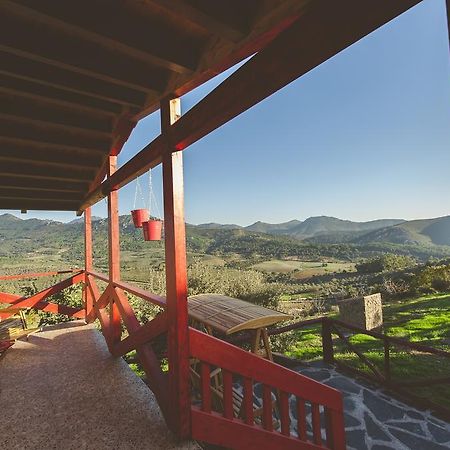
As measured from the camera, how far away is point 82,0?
177cm

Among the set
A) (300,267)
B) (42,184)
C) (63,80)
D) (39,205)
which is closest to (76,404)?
(63,80)

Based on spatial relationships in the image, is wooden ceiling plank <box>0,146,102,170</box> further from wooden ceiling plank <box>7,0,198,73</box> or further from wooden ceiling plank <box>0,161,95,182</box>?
wooden ceiling plank <box>7,0,198,73</box>

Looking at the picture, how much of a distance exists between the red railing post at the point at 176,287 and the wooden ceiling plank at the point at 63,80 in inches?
27.1

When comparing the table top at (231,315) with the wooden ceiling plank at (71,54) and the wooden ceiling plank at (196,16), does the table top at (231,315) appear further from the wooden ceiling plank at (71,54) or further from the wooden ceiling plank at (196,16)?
the wooden ceiling plank at (196,16)

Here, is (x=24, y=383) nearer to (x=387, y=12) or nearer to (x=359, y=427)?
(x=359, y=427)

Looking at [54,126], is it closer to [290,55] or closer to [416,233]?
[290,55]

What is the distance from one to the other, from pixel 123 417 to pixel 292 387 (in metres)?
1.53

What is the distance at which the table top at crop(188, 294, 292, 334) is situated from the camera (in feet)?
10.4

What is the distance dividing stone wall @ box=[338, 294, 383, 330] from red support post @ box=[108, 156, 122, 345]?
7543 millimetres

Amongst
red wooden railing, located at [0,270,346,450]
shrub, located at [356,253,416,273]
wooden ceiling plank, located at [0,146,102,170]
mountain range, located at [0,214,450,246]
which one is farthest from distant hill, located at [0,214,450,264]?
red wooden railing, located at [0,270,346,450]

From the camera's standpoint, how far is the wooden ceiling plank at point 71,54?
1.92 meters

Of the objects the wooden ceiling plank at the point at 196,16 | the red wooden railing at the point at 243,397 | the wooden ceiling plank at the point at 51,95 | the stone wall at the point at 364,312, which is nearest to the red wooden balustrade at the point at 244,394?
the red wooden railing at the point at 243,397

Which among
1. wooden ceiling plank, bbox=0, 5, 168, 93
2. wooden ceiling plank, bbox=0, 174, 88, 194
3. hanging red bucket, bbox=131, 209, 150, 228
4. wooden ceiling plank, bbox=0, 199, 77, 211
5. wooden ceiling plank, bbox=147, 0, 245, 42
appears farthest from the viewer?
wooden ceiling plank, bbox=0, 199, 77, 211

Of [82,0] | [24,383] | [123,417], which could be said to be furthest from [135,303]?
[82,0]
